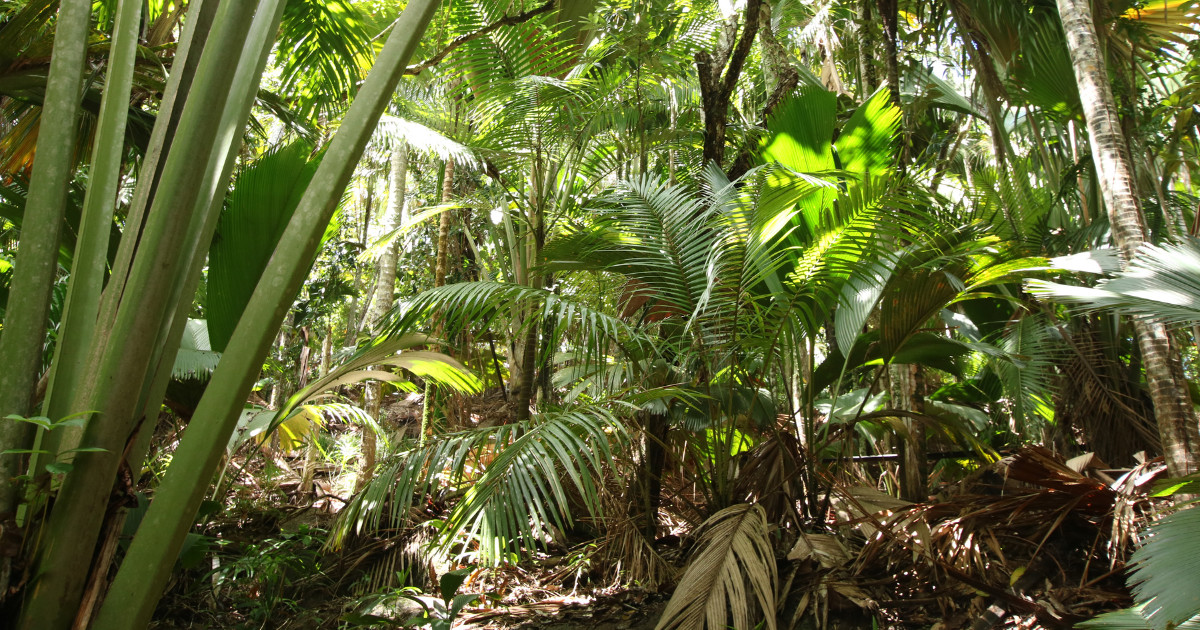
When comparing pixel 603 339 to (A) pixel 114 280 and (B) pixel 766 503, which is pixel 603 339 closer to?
(B) pixel 766 503

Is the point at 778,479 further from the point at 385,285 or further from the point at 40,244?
the point at 385,285

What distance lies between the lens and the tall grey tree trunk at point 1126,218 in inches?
105

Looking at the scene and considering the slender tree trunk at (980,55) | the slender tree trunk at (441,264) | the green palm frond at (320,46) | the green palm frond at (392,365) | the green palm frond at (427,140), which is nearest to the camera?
the green palm frond at (392,365)

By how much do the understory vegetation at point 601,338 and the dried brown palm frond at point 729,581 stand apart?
0.05 feet

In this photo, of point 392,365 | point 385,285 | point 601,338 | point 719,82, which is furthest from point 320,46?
point 385,285

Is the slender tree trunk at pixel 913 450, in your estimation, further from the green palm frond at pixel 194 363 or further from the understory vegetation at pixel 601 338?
the green palm frond at pixel 194 363

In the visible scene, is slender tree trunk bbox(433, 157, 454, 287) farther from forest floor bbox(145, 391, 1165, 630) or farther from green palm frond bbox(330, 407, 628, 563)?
green palm frond bbox(330, 407, 628, 563)

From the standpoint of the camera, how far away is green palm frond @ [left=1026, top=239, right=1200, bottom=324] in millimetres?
1863

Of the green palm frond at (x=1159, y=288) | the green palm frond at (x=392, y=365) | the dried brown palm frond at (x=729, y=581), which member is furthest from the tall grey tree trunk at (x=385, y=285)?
the green palm frond at (x=1159, y=288)

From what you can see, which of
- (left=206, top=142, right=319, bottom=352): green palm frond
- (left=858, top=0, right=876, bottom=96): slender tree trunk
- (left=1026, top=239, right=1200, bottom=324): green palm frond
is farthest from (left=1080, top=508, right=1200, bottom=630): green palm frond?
(left=858, top=0, right=876, bottom=96): slender tree trunk

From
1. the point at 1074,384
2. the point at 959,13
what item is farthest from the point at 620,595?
the point at 959,13

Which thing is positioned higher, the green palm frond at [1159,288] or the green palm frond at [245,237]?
the green palm frond at [245,237]

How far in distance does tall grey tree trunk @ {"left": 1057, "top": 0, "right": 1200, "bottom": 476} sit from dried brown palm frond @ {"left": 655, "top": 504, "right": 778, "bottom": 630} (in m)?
1.58

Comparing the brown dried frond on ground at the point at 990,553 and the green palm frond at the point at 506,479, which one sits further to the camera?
the brown dried frond on ground at the point at 990,553
